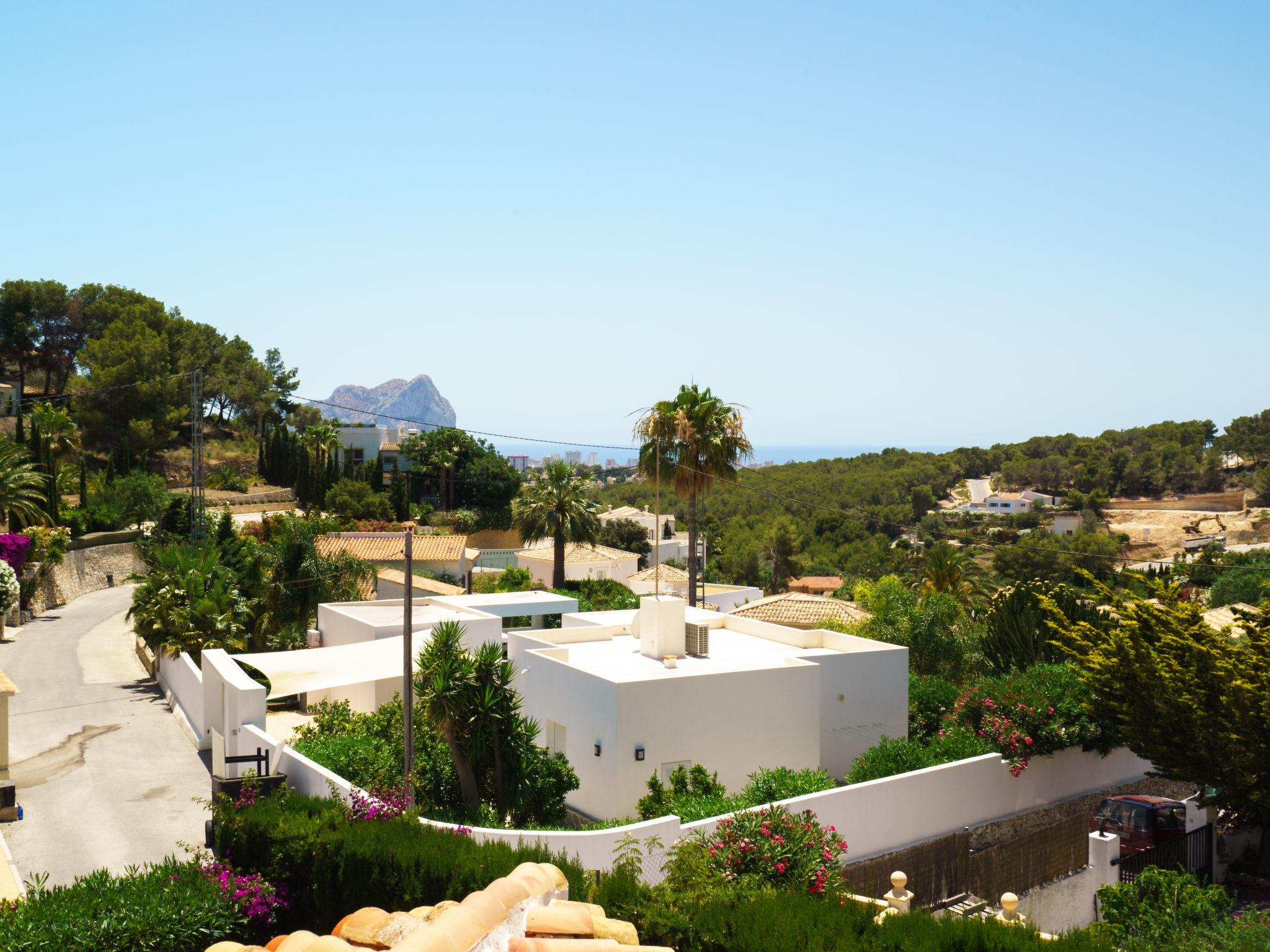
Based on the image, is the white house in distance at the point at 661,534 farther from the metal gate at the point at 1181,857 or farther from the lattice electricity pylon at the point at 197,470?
the metal gate at the point at 1181,857

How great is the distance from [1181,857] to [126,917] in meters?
14.0

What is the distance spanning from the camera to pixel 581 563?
56.9m

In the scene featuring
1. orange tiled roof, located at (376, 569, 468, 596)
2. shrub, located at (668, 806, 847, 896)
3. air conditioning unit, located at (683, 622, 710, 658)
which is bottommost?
orange tiled roof, located at (376, 569, 468, 596)

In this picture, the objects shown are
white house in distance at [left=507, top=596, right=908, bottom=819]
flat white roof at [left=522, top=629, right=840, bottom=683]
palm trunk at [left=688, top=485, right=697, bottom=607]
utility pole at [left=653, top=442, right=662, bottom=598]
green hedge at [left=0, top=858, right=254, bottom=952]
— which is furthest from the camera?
palm trunk at [left=688, top=485, right=697, bottom=607]

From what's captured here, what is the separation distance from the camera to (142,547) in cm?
4716

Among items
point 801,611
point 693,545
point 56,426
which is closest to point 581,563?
point 693,545

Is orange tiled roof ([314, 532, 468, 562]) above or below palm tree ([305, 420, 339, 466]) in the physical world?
below

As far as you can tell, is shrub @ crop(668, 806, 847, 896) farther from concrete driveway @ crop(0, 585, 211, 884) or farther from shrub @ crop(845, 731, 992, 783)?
concrete driveway @ crop(0, 585, 211, 884)

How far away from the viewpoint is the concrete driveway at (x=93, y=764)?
632 inches

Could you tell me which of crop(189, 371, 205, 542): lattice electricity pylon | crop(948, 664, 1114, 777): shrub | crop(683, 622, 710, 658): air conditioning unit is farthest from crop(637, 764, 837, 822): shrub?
crop(189, 371, 205, 542): lattice electricity pylon

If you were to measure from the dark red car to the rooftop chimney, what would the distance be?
805cm

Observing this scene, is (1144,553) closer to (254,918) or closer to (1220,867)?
(1220,867)

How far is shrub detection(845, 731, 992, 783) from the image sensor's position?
1656 centimetres

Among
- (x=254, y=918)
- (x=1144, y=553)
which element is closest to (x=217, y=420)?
(x=254, y=918)
